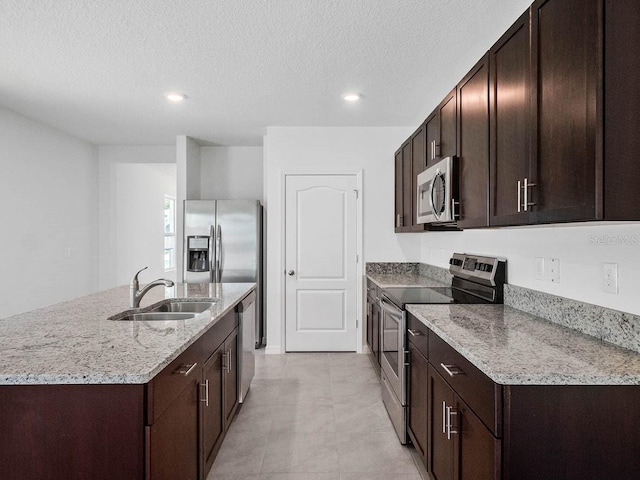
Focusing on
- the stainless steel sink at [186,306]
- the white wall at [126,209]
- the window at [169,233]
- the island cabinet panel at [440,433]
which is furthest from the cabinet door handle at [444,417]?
the window at [169,233]

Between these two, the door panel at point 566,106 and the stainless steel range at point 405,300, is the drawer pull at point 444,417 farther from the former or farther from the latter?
the door panel at point 566,106

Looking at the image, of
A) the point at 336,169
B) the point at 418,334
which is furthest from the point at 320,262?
the point at 418,334

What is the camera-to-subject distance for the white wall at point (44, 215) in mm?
3859

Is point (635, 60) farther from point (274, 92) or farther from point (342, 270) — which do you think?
point (342, 270)

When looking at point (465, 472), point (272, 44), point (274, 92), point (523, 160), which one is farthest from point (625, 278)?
point (274, 92)

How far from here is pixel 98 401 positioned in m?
1.20

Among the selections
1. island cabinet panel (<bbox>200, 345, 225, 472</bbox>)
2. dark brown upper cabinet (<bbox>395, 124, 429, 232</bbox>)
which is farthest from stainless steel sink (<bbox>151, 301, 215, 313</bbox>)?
dark brown upper cabinet (<bbox>395, 124, 429, 232</bbox>)

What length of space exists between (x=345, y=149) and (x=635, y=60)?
130 inches

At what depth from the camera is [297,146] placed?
14.2 ft

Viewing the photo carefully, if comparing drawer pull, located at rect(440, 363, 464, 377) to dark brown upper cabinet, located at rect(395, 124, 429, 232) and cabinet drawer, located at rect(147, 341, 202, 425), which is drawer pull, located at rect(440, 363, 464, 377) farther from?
dark brown upper cabinet, located at rect(395, 124, 429, 232)

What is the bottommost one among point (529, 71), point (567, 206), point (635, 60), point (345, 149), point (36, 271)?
point (36, 271)

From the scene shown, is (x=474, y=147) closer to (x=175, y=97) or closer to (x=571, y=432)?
(x=571, y=432)

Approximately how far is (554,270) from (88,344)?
2066 mm

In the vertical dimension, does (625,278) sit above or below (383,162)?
below
